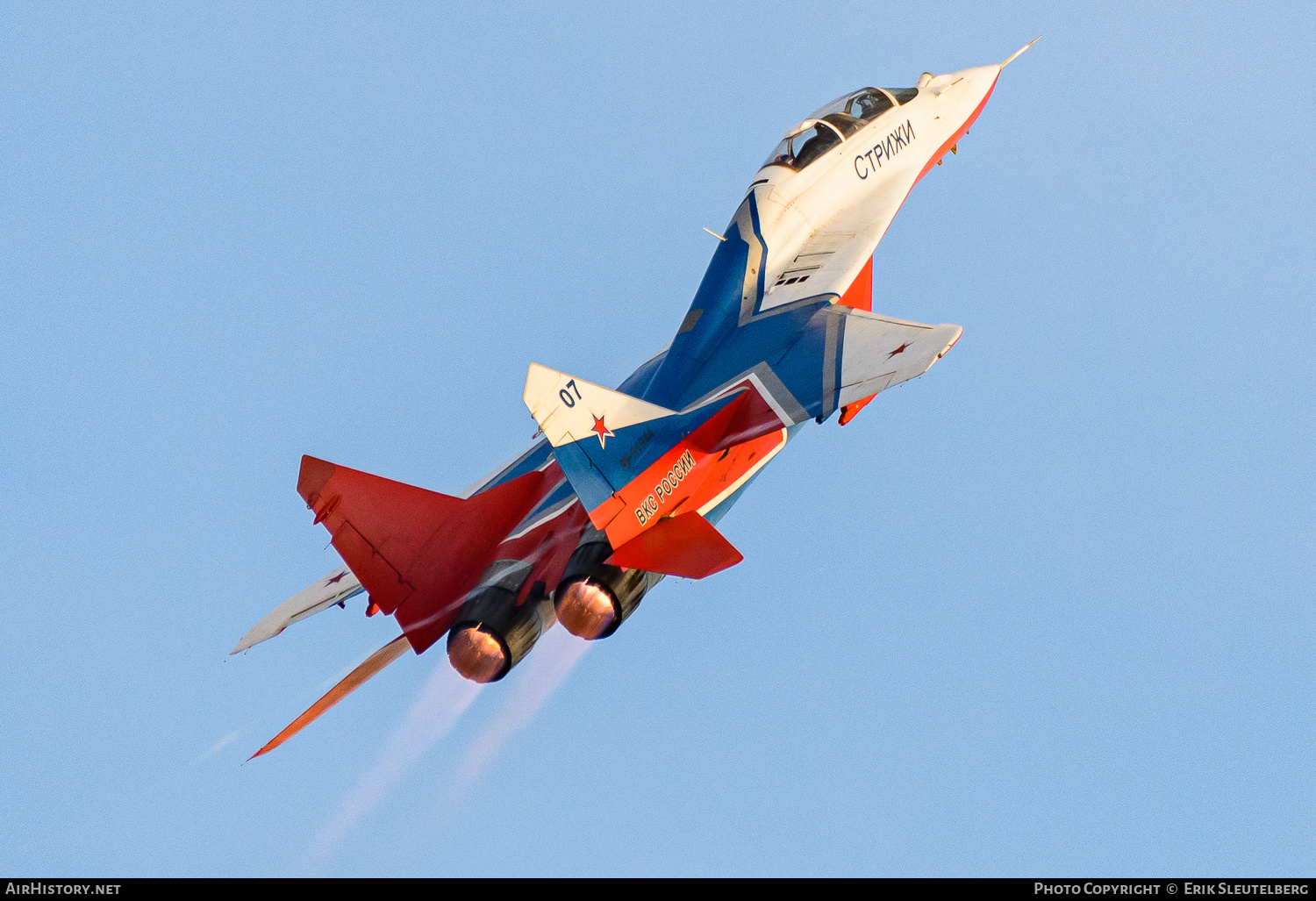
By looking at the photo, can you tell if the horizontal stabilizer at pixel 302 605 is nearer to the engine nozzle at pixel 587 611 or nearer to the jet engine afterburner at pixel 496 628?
the jet engine afterburner at pixel 496 628

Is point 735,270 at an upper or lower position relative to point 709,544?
upper

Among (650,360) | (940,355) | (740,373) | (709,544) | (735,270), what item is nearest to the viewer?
(709,544)

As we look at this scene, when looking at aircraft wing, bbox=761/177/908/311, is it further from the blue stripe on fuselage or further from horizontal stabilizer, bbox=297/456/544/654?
horizontal stabilizer, bbox=297/456/544/654

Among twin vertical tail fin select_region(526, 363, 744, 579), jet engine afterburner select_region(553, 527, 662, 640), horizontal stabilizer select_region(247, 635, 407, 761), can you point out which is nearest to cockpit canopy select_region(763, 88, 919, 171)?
twin vertical tail fin select_region(526, 363, 744, 579)

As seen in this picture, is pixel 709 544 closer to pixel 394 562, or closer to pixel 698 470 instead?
pixel 698 470

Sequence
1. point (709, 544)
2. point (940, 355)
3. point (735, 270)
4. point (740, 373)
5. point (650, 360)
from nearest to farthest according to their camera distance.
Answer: point (709, 544), point (940, 355), point (740, 373), point (735, 270), point (650, 360)

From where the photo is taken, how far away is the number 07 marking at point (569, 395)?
13.4m

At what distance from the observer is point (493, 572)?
14.5 meters

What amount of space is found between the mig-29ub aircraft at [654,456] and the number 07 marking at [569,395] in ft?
0.06

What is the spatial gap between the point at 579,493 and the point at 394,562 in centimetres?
221

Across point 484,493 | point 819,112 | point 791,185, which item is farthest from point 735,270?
point 484,493

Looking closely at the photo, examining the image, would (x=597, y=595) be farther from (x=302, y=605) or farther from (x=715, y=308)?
(x=302, y=605)

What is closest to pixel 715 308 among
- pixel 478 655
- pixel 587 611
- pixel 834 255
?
pixel 834 255

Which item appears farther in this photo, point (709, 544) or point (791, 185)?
point (791, 185)
